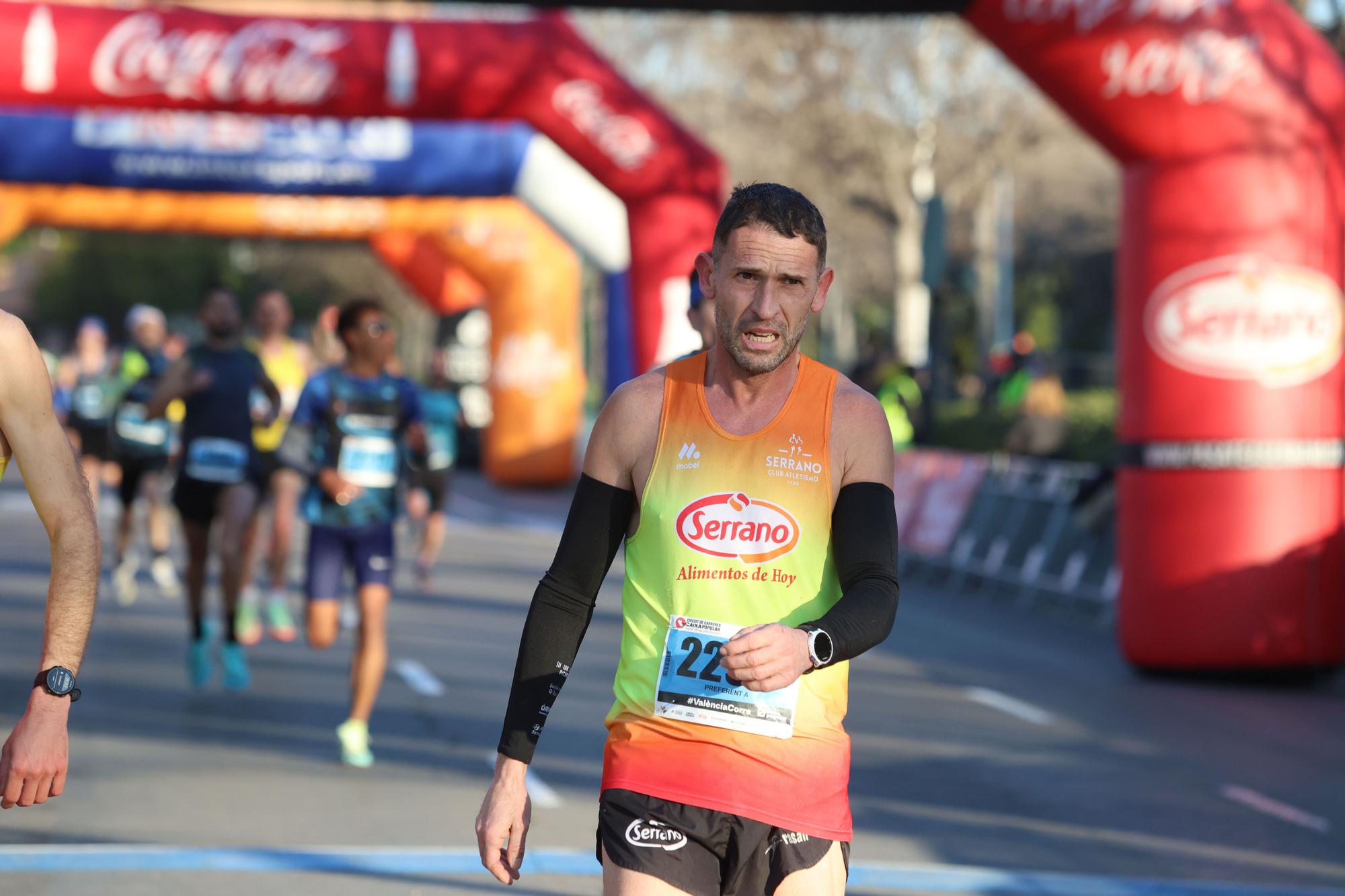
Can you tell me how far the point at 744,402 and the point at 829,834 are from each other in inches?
29.4

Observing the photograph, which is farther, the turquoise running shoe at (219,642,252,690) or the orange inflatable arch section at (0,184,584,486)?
the orange inflatable arch section at (0,184,584,486)

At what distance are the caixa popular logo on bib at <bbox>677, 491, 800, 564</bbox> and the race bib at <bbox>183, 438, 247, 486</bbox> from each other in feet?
24.5

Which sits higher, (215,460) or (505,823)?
(215,460)

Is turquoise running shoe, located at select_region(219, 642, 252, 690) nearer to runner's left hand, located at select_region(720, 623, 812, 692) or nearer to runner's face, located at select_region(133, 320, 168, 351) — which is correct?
runner's face, located at select_region(133, 320, 168, 351)

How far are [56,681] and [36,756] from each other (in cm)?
16

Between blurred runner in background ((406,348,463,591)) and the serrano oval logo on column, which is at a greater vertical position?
the serrano oval logo on column

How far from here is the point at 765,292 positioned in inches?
131

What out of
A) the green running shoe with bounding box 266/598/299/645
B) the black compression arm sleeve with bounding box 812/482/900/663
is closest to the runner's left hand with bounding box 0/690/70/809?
the black compression arm sleeve with bounding box 812/482/900/663

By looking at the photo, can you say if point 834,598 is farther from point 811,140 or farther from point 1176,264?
point 811,140

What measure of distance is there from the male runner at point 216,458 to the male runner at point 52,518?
672 cm

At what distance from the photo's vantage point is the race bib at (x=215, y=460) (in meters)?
10.5

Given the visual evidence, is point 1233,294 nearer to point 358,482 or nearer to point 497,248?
point 358,482

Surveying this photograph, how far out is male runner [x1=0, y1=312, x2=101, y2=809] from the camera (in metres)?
3.48

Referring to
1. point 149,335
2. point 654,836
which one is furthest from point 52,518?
point 149,335
